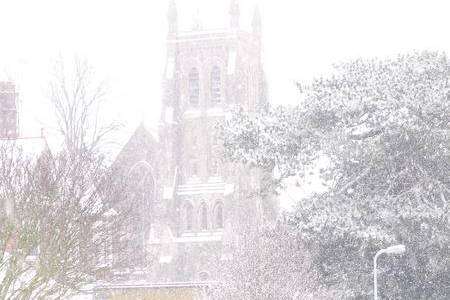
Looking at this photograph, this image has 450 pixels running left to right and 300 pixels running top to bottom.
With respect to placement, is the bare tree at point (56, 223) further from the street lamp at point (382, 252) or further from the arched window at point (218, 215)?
the arched window at point (218, 215)

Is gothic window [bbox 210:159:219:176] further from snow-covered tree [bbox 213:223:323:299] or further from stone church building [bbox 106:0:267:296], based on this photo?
snow-covered tree [bbox 213:223:323:299]

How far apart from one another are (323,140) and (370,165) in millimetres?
2011

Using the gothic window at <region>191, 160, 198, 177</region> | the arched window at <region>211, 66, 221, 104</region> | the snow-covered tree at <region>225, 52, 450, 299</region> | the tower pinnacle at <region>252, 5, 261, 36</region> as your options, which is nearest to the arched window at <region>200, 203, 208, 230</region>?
the gothic window at <region>191, 160, 198, 177</region>

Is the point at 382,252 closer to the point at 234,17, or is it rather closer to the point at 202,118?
the point at 202,118

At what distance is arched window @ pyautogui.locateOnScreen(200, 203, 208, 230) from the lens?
95625 mm

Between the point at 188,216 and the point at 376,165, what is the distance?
169ft

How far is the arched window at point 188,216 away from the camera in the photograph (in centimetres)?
9588

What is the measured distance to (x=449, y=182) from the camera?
45.7 m

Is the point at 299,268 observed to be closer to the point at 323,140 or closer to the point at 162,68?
the point at 323,140

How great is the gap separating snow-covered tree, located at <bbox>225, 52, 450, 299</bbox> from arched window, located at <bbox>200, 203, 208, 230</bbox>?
47707 millimetres

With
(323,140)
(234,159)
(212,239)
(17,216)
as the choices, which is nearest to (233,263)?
(234,159)

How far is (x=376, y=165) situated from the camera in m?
45.8

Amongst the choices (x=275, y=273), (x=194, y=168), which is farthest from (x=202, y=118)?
(x=275, y=273)

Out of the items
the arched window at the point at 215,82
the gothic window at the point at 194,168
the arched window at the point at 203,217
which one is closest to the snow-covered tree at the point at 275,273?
the arched window at the point at 203,217
